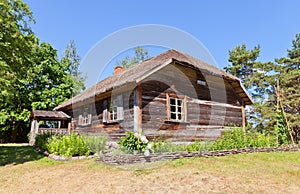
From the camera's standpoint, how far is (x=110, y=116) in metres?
11.6

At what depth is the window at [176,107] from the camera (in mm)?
10523

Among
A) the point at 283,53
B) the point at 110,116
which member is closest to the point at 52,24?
the point at 110,116

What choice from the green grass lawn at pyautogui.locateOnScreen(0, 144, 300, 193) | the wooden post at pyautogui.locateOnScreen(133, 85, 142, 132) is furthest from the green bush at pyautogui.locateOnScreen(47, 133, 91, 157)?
the wooden post at pyautogui.locateOnScreen(133, 85, 142, 132)

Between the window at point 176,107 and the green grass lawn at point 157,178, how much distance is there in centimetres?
336

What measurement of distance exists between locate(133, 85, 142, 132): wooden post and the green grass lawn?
2.27 m

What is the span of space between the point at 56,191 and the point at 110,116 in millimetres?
6657

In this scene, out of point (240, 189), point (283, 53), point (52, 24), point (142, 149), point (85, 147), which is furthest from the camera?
point (283, 53)

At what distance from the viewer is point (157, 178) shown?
18.1ft

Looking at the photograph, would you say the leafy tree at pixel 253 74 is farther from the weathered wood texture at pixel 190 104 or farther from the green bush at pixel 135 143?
the green bush at pixel 135 143

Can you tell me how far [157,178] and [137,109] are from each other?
412cm

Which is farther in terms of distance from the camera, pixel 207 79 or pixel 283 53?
pixel 283 53

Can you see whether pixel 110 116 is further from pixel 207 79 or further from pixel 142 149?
pixel 207 79

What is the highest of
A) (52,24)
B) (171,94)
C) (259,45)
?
(259,45)

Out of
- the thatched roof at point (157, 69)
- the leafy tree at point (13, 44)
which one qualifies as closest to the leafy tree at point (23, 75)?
the leafy tree at point (13, 44)
